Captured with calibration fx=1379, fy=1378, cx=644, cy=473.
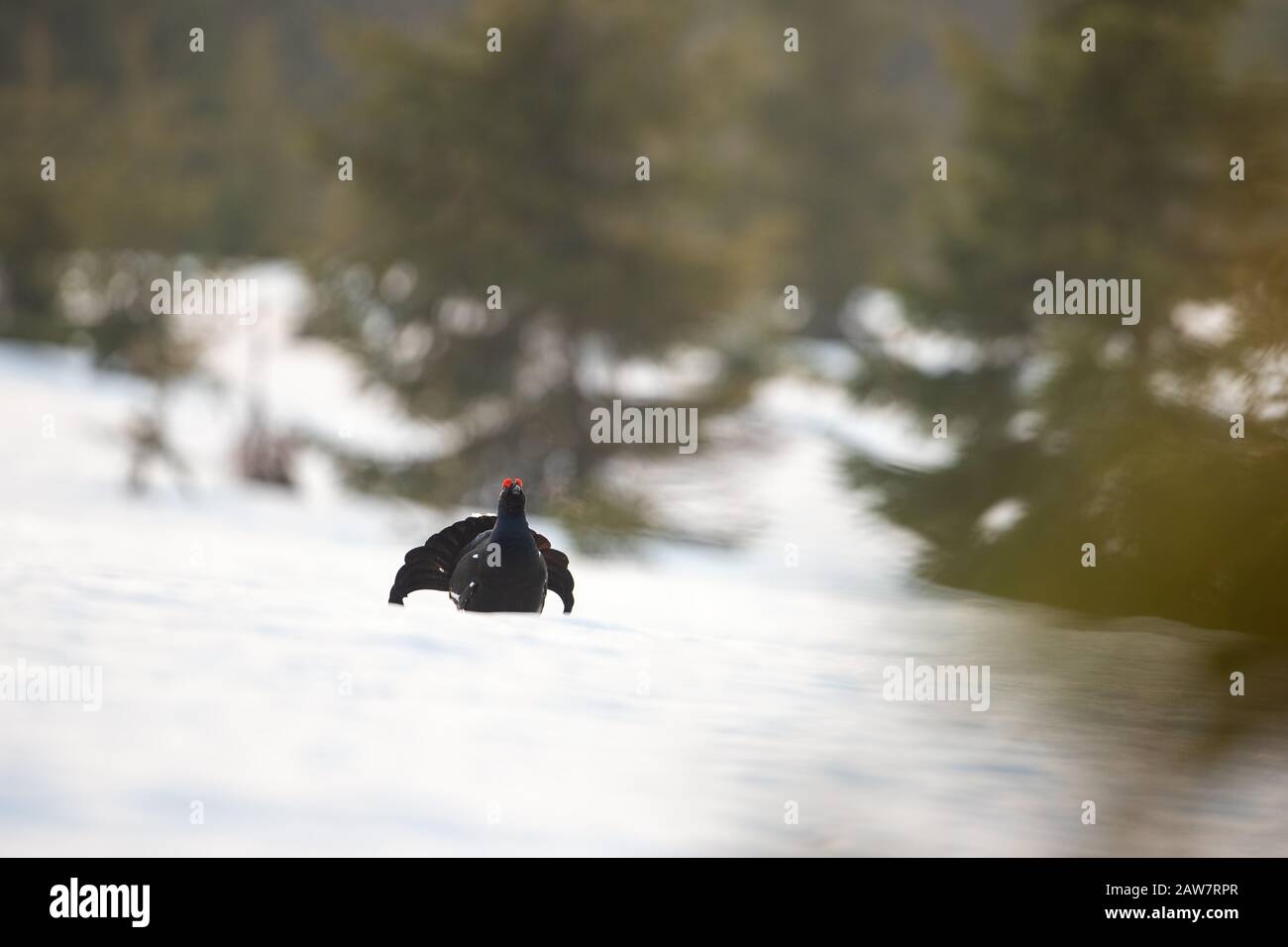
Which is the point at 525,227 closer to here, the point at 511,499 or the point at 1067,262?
the point at 1067,262

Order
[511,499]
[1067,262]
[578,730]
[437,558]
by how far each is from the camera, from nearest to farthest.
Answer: [578,730]
[511,499]
[437,558]
[1067,262]

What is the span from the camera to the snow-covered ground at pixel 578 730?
4.49 m

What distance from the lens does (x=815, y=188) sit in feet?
102

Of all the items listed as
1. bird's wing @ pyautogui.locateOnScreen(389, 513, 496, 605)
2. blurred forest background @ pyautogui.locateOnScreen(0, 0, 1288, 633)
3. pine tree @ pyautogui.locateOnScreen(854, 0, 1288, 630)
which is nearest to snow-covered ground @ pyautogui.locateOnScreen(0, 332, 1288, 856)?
bird's wing @ pyautogui.locateOnScreen(389, 513, 496, 605)

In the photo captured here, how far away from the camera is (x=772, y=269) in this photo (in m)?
16.6

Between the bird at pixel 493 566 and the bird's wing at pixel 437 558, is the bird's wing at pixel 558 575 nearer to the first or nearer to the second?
the bird at pixel 493 566

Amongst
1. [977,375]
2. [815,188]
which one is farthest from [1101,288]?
[815,188]

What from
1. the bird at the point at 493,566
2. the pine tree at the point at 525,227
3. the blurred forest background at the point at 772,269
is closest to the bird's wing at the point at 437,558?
the bird at the point at 493,566

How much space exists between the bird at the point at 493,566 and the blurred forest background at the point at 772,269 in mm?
2874

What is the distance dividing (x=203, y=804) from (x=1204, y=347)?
647 cm

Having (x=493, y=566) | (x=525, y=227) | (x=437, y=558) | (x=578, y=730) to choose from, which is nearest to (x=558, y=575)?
(x=437, y=558)

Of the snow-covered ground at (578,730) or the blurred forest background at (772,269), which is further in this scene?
the blurred forest background at (772,269)

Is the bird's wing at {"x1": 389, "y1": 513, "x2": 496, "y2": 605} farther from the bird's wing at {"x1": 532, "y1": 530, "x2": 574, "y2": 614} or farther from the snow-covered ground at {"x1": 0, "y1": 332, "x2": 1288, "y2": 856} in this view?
the bird's wing at {"x1": 532, "y1": 530, "x2": 574, "y2": 614}

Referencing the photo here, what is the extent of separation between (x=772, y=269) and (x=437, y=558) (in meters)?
9.92
